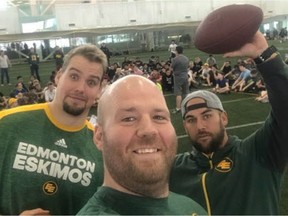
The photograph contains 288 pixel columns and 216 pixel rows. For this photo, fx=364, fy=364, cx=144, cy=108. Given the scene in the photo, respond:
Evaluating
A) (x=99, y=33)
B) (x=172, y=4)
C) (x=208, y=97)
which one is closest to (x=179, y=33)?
(x=172, y=4)

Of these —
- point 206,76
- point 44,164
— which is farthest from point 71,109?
point 206,76

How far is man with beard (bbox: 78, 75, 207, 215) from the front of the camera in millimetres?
1317

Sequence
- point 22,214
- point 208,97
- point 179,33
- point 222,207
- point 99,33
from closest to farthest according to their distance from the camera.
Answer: point 22,214 < point 222,207 < point 208,97 < point 99,33 < point 179,33

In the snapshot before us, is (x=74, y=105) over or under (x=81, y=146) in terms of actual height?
over

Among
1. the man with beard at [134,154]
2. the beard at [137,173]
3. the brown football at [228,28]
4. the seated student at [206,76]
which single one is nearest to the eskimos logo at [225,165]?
the brown football at [228,28]

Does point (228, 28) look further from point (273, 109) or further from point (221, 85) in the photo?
point (221, 85)

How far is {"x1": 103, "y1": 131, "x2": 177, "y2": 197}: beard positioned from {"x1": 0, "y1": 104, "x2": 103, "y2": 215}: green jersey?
0.86m

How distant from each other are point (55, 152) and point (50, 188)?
21 centimetres

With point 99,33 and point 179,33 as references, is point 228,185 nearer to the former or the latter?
point 99,33

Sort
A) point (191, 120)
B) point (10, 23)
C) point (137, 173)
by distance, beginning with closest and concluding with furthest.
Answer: point (137, 173) < point (191, 120) < point (10, 23)

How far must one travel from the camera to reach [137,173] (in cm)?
131

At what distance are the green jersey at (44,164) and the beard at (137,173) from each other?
86 centimetres

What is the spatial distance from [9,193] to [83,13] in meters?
25.4

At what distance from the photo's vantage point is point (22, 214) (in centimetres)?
190
